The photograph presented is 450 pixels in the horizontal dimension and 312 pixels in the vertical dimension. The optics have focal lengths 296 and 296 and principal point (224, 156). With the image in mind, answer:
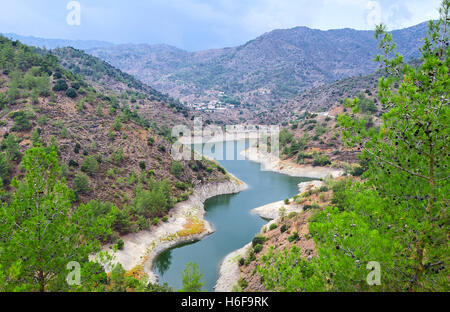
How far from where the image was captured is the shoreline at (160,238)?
3416 cm

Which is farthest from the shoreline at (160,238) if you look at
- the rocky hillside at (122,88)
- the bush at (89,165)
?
the rocky hillside at (122,88)

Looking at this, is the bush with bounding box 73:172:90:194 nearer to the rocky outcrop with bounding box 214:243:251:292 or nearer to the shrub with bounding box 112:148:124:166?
the shrub with bounding box 112:148:124:166

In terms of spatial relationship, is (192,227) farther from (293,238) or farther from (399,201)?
(399,201)

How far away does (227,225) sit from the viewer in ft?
157

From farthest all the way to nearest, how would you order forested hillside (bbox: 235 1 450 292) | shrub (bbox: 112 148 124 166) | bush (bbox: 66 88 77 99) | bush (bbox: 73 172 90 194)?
bush (bbox: 66 88 77 99), shrub (bbox: 112 148 124 166), bush (bbox: 73 172 90 194), forested hillside (bbox: 235 1 450 292)

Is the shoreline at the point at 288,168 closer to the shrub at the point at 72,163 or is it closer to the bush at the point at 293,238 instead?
the bush at the point at 293,238

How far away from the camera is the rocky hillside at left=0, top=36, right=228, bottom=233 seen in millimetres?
42562

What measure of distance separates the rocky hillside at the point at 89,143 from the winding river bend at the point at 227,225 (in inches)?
250

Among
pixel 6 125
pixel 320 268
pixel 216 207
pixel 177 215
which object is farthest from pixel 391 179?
pixel 6 125

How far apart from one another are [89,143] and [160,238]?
22551 mm

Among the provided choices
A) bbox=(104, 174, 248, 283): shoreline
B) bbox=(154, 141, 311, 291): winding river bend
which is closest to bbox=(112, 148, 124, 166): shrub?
bbox=(104, 174, 248, 283): shoreline

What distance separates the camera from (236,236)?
43375 mm

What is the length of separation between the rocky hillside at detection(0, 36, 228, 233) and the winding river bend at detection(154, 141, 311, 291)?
6357 mm

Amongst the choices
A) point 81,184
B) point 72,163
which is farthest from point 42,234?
point 72,163
